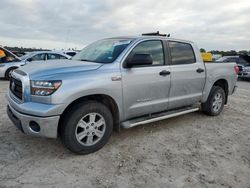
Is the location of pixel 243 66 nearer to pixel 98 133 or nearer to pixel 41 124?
pixel 98 133

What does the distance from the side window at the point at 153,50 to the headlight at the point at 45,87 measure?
1.47 m

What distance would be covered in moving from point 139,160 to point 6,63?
9.60 metres

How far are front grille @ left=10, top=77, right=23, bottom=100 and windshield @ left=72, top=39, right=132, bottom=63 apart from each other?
1230mm

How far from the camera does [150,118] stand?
163 inches

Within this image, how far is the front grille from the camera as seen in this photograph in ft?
10.8

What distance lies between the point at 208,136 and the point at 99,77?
2.42 m

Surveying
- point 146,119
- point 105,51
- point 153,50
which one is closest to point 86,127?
point 146,119

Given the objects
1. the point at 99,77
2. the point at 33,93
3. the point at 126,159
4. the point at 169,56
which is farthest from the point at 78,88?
the point at 169,56

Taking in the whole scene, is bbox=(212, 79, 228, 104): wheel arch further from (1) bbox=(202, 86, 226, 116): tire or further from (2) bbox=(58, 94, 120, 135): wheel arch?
(2) bbox=(58, 94, 120, 135): wheel arch

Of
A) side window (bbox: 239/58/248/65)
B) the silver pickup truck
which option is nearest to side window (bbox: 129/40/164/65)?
the silver pickup truck

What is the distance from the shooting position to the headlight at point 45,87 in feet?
9.93

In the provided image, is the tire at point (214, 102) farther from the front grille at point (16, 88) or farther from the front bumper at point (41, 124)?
the front grille at point (16, 88)

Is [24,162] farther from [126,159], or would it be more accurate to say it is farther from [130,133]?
[130,133]

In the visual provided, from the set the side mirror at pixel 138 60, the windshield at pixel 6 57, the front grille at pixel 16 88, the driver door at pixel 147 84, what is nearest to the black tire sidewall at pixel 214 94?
the driver door at pixel 147 84
